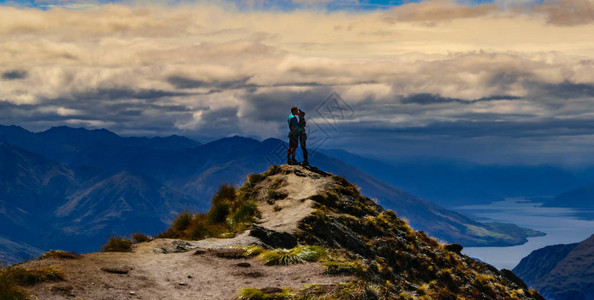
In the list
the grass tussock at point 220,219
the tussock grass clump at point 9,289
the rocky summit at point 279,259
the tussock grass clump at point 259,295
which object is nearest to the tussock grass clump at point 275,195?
the rocky summit at point 279,259

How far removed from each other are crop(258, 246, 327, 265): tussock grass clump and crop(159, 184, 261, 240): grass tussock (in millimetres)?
8618

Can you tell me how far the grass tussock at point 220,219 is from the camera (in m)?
31.0

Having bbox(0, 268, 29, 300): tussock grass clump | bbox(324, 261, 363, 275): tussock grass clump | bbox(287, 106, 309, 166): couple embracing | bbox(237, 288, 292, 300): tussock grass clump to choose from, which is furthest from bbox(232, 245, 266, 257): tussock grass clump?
bbox(287, 106, 309, 166): couple embracing

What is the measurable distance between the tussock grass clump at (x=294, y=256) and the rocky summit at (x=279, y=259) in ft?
0.14

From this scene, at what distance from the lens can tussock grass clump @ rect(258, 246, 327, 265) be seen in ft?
68.6

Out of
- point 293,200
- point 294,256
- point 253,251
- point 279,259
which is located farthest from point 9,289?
point 293,200

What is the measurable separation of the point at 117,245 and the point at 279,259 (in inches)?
330

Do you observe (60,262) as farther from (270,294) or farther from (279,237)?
(279,237)

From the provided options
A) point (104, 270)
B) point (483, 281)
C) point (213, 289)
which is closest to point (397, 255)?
point (483, 281)

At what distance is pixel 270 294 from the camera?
640 inches

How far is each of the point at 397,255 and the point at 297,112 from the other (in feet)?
49.3

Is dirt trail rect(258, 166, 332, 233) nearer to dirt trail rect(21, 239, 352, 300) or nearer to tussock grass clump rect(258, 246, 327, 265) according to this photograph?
tussock grass clump rect(258, 246, 327, 265)

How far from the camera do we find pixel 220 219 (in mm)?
33719

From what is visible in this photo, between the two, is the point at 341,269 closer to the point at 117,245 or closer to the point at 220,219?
the point at 117,245
